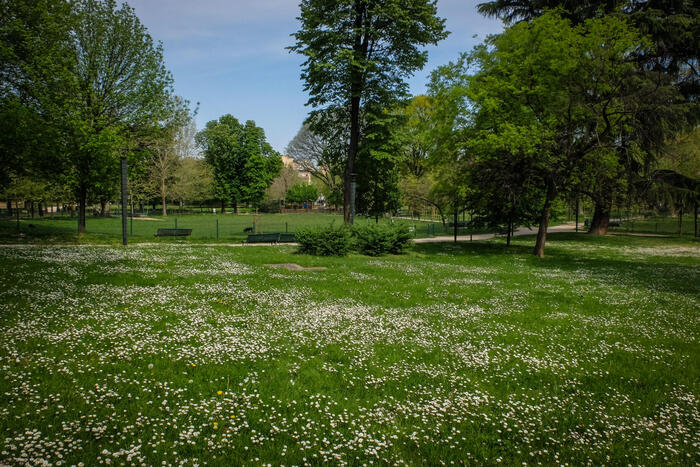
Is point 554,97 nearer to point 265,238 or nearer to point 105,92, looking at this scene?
point 265,238

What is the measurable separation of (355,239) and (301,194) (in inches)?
3056

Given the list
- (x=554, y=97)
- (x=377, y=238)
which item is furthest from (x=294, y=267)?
(x=554, y=97)

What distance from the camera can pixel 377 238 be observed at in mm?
21859

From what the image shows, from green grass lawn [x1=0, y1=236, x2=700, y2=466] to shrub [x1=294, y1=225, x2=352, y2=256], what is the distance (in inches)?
326

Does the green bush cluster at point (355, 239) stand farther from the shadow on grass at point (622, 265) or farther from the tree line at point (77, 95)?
the tree line at point (77, 95)

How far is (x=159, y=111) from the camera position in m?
28.8

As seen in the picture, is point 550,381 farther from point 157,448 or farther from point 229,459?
point 157,448

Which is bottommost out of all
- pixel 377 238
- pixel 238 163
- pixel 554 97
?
pixel 377 238

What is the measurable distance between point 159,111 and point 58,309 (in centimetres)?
2523

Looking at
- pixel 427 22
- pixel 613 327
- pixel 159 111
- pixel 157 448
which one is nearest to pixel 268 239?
pixel 159 111

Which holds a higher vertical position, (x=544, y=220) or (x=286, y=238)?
(x=544, y=220)

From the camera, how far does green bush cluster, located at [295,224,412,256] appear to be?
20.4 metres

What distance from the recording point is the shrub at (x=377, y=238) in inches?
861

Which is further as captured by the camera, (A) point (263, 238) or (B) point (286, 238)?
(B) point (286, 238)
